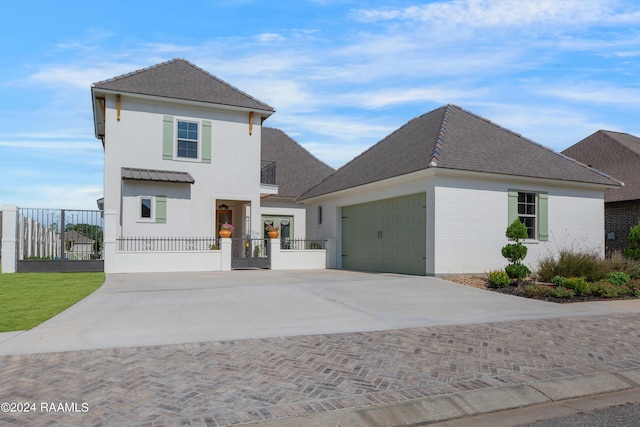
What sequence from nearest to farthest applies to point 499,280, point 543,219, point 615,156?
point 499,280 < point 543,219 < point 615,156

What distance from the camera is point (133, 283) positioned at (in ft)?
45.1

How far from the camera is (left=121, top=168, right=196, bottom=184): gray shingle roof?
62.0ft

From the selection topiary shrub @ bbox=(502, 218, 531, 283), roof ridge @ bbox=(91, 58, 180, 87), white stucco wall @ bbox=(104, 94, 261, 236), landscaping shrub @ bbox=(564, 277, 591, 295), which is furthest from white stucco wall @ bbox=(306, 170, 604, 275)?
roof ridge @ bbox=(91, 58, 180, 87)

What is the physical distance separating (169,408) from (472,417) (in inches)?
110

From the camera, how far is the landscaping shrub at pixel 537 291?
11.8 metres

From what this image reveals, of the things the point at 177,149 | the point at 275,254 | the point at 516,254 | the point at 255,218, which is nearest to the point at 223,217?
the point at 255,218


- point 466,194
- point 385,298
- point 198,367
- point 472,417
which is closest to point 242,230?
point 466,194

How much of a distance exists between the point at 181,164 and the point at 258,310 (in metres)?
12.6

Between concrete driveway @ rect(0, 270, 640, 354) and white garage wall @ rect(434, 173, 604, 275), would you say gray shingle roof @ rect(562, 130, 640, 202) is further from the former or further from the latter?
concrete driveway @ rect(0, 270, 640, 354)

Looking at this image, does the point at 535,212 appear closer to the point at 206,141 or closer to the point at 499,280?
the point at 499,280

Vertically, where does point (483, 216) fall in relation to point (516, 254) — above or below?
above

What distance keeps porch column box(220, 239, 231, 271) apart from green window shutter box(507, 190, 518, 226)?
32.9 ft

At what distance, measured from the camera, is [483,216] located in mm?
15797

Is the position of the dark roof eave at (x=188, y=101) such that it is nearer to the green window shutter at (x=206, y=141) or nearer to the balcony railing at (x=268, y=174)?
the green window shutter at (x=206, y=141)
